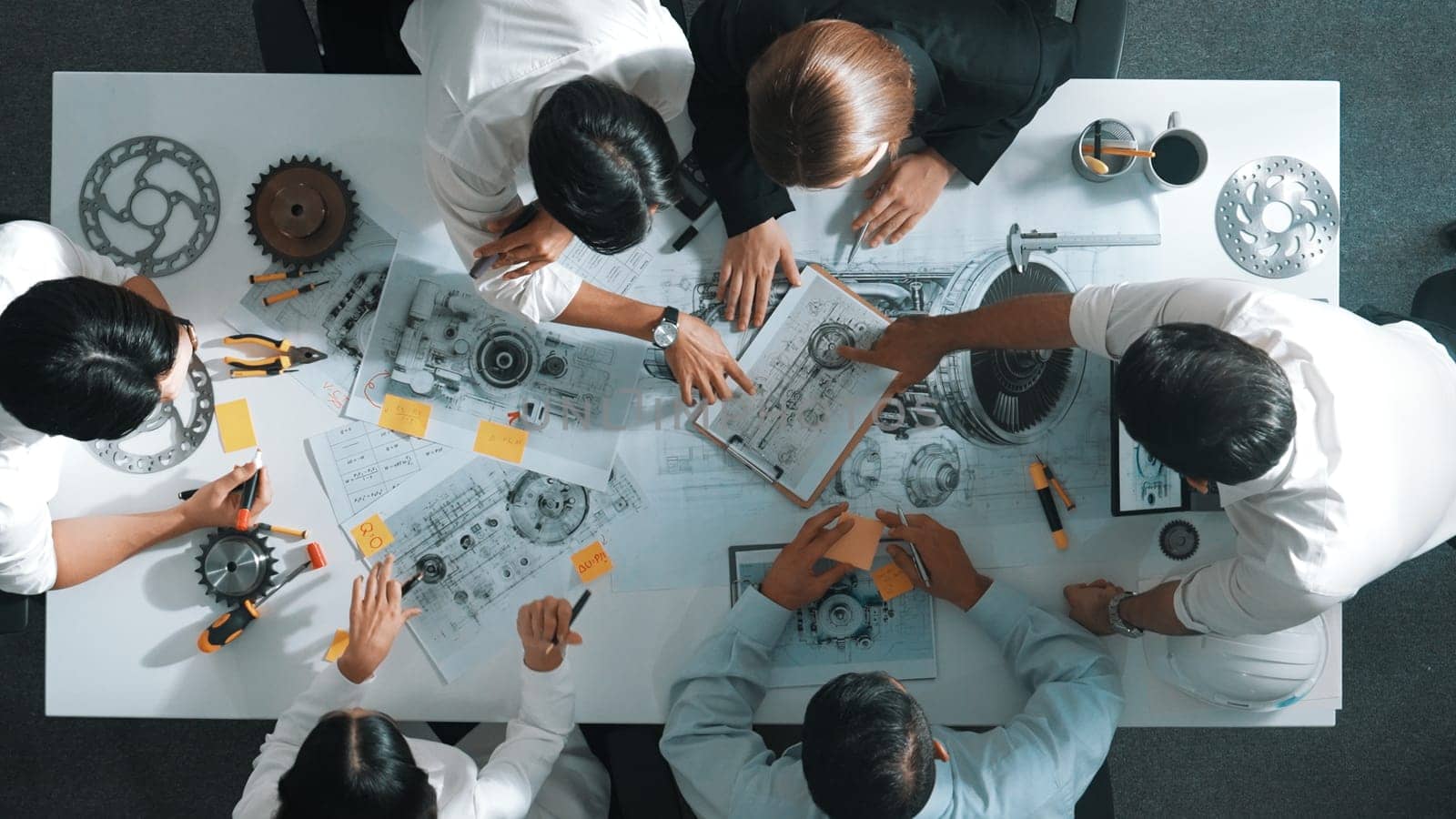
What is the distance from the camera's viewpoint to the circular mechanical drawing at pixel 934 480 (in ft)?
5.81

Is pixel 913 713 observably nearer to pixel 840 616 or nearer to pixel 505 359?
pixel 840 616

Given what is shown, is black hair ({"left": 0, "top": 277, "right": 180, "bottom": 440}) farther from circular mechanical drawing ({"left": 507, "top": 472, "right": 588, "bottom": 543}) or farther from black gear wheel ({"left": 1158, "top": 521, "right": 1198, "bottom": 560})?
black gear wheel ({"left": 1158, "top": 521, "right": 1198, "bottom": 560})

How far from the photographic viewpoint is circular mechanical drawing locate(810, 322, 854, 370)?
1779 mm

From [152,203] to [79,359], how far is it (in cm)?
47

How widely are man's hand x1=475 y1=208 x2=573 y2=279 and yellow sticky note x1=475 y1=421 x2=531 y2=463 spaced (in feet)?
1.00

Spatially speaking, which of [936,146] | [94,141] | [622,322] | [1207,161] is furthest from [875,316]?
[94,141]

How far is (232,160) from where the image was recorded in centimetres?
178

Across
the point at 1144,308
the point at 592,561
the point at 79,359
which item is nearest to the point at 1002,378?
the point at 1144,308

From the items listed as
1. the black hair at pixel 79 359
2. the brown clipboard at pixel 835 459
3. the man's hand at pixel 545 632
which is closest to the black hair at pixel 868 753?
the brown clipboard at pixel 835 459

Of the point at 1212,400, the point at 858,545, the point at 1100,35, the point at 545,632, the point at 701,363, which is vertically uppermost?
the point at 1100,35

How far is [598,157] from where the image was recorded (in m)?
1.26

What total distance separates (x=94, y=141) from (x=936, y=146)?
1611 mm

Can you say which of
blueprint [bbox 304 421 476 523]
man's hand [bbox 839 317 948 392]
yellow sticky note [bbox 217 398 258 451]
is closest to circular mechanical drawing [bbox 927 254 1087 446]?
man's hand [bbox 839 317 948 392]

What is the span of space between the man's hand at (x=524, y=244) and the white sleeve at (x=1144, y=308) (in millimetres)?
921
